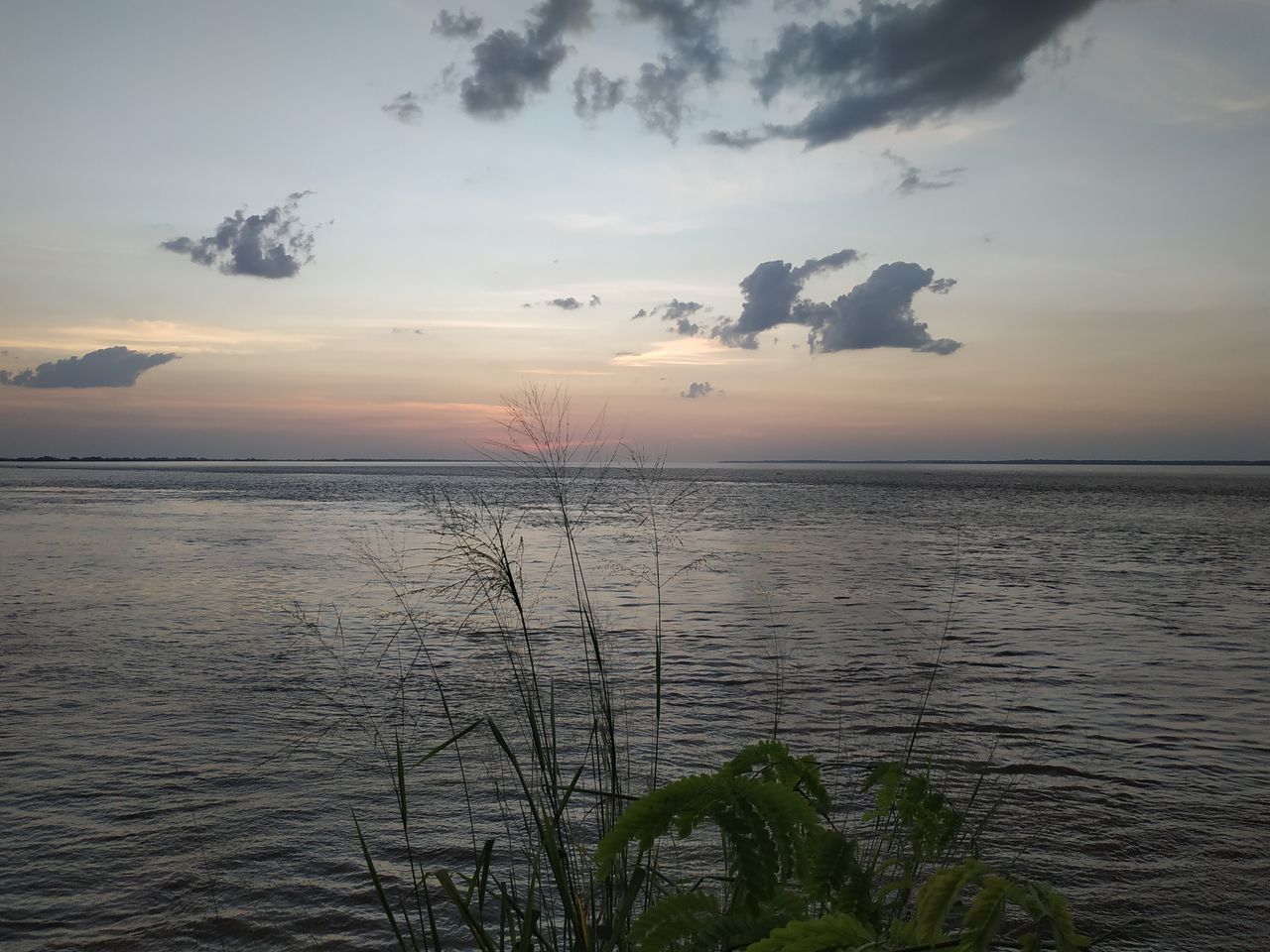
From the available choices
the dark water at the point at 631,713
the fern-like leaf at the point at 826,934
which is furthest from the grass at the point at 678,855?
the dark water at the point at 631,713

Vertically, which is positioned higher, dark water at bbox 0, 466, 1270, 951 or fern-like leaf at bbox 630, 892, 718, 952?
fern-like leaf at bbox 630, 892, 718, 952

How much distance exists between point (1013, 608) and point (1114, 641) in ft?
9.71

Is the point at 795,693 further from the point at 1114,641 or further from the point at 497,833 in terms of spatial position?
the point at 1114,641

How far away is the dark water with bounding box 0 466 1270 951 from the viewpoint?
5.09 m

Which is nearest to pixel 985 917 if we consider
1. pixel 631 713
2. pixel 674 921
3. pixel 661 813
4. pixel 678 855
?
pixel 661 813

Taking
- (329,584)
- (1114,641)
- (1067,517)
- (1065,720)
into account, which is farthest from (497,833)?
(1067,517)

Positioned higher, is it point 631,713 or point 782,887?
point 782,887

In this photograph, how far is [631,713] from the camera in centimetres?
813

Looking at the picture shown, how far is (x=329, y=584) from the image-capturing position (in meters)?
17.8

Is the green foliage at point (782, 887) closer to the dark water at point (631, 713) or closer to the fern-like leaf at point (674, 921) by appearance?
the fern-like leaf at point (674, 921)

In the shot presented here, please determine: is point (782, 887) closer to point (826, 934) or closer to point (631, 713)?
point (826, 934)

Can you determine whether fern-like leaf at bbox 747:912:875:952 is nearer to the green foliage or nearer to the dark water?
the green foliage

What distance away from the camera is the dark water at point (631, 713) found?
509 centimetres

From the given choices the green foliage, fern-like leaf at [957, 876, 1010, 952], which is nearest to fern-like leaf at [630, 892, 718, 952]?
the green foliage
